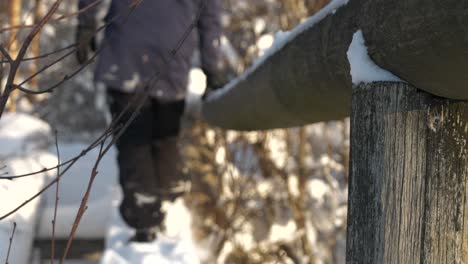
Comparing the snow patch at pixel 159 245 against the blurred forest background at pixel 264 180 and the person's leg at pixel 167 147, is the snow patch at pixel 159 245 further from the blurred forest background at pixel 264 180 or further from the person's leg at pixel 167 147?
the blurred forest background at pixel 264 180

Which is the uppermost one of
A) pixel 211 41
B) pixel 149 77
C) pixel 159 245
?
pixel 211 41

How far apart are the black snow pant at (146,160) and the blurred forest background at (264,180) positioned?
1.06m

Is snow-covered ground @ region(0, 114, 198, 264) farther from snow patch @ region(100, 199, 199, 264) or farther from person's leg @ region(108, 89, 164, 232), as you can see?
person's leg @ region(108, 89, 164, 232)

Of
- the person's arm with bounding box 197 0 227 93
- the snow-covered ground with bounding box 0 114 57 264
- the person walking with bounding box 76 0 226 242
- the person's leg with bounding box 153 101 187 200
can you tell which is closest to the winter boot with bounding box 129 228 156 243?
the person walking with bounding box 76 0 226 242

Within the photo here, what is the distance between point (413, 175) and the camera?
4.22 ft

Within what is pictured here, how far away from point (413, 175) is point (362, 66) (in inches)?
9.0

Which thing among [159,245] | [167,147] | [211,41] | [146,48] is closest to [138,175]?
[167,147]

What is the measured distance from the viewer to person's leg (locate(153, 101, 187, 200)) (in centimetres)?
370

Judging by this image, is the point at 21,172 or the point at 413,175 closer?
the point at 413,175

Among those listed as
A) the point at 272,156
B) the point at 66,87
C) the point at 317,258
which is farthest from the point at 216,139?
the point at 66,87

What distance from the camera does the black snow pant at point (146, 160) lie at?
3.55 m

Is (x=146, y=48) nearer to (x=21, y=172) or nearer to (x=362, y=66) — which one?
(x=21, y=172)

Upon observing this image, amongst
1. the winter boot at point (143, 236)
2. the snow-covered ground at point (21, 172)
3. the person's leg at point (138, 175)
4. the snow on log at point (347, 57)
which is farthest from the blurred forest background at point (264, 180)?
the snow on log at point (347, 57)

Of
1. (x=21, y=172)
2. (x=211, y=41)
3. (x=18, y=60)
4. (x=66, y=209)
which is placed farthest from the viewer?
(x=66, y=209)
